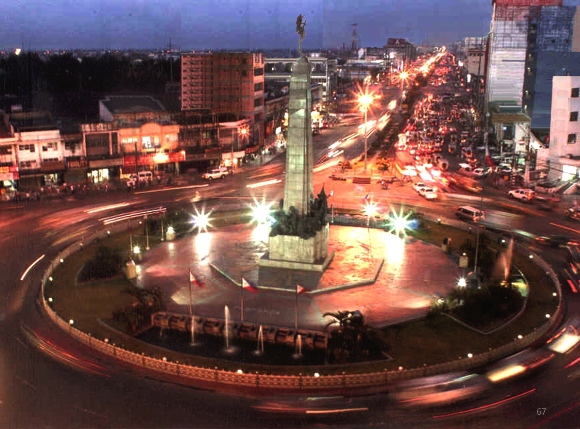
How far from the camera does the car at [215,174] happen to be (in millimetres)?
55375

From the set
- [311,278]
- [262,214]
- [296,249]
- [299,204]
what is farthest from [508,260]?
[262,214]

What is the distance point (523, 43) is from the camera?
78.2 metres

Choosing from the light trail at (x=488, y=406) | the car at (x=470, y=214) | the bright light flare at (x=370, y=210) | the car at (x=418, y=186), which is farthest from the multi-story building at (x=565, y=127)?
the light trail at (x=488, y=406)

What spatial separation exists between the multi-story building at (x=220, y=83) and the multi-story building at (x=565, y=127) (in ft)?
101

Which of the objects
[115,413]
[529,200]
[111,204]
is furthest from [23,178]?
[529,200]

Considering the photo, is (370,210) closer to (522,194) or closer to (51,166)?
(522,194)

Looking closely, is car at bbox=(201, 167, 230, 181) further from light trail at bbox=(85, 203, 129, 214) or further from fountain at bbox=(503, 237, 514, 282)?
fountain at bbox=(503, 237, 514, 282)

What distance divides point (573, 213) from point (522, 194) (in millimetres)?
5802

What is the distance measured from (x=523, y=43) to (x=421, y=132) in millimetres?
17282

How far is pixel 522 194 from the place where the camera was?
152 feet

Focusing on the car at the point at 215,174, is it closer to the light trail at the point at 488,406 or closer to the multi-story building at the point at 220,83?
the multi-story building at the point at 220,83

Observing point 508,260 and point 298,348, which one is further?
point 508,260

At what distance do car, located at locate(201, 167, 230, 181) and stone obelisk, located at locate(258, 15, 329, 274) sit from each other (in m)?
25.2

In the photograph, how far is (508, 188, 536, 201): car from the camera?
1821 inches
